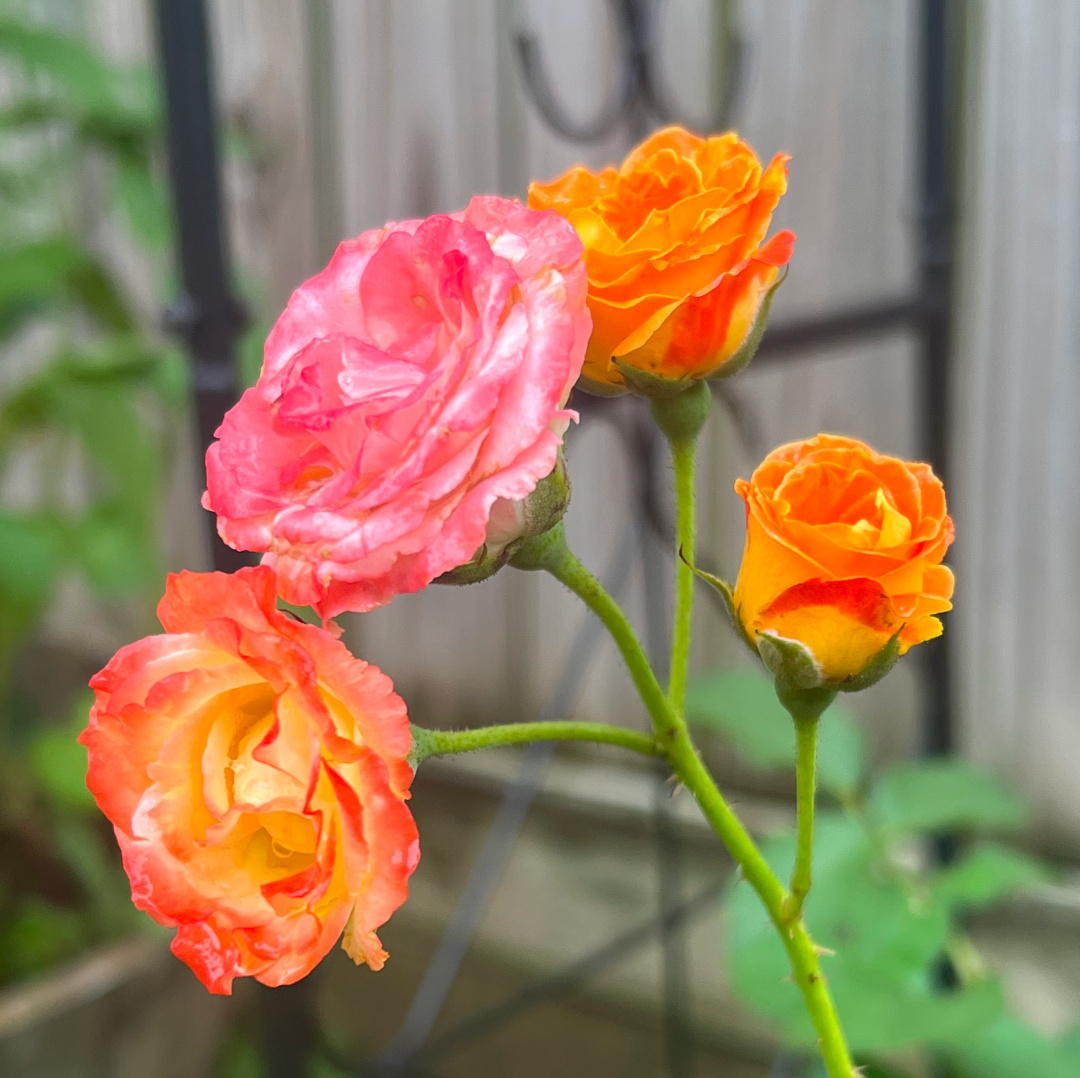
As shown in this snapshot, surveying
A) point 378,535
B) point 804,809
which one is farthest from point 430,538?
point 804,809

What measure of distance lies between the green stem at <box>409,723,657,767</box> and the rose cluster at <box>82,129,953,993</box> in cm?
3

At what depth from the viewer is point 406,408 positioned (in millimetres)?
181

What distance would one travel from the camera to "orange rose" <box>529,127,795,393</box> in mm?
216

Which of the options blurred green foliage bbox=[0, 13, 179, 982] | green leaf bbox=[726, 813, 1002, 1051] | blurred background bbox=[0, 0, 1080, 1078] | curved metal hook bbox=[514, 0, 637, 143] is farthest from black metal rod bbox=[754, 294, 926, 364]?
blurred green foliage bbox=[0, 13, 179, 982]

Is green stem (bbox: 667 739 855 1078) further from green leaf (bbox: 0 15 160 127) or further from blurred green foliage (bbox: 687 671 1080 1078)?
green leaf (bbox: 0 15 160 127)

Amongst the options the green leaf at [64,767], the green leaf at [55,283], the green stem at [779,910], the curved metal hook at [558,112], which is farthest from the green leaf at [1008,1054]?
the green leaf at [55,283]

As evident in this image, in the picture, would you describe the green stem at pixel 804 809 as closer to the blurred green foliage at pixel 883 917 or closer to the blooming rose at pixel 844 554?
the blooming rose at pixel 844 554

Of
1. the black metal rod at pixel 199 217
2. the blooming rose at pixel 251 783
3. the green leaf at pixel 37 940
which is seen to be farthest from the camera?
the green leaf at pixel 37 940

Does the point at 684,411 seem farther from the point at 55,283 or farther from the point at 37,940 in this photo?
the point at 37,940

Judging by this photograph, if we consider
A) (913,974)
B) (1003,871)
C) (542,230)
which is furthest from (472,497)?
(1003,871)

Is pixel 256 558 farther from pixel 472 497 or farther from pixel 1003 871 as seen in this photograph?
pixel 1003 871

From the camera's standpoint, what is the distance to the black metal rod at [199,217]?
400mm

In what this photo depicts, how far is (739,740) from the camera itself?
2.27ft

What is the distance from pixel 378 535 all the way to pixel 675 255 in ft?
0.33
